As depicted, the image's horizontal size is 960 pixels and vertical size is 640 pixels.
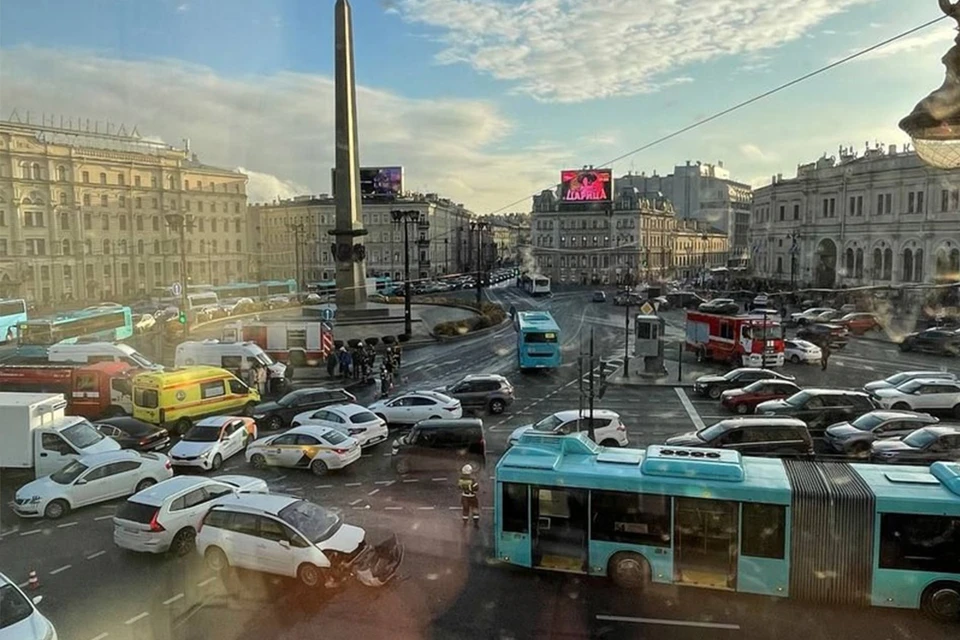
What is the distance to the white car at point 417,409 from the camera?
1512 centimetres

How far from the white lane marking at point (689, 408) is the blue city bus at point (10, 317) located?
23747 mm

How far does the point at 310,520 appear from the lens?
25.4 feet

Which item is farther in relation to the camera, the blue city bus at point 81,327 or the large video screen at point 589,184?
the large video screen at point 589,184

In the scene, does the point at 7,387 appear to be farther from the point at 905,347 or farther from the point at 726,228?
the point at 726,228

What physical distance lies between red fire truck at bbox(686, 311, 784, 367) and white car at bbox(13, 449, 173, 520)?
1719 centimetres

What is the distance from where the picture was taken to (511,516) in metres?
7.89

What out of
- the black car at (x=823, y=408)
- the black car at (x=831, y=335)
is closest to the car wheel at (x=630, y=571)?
the black car at (x=823, y=408)

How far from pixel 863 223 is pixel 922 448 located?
39762mm

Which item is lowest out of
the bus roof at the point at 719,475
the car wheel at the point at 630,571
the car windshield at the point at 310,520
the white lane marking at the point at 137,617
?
the white lane marking at the point at 137,617

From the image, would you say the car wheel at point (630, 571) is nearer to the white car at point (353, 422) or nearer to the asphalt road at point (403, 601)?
the asphalt road at point (403, 601)

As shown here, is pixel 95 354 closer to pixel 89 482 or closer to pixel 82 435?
pixel 82 435

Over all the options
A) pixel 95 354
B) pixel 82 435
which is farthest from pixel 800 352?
pixel 95 354

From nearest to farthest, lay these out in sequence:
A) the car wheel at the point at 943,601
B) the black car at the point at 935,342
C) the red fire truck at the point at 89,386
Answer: the car wheel at the point at 943,601 < the red fire truck at the point at 89,386 < the black car at the point at 935,342

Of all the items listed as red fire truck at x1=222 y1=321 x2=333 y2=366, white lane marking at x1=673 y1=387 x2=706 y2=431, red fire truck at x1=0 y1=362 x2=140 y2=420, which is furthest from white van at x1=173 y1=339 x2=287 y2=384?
white lane marking at x1=673 y1=387 x2=706 y2=431
